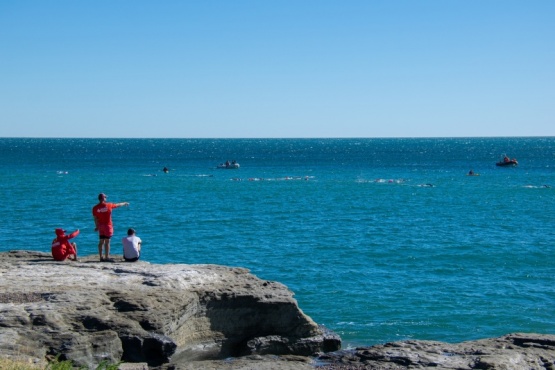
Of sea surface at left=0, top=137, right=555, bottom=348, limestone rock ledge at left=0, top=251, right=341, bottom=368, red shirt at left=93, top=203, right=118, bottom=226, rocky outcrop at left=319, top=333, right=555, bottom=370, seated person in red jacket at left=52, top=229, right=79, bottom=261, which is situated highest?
red shirt at left=93, top=203, right=118, bottom=226

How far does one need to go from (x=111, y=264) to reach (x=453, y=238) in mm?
23153

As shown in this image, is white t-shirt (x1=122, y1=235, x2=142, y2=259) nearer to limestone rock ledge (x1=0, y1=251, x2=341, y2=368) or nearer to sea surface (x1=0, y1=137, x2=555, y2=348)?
limestone rock ledge (x1=0, y1=251, x2=341, y2=368)

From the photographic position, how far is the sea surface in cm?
2214

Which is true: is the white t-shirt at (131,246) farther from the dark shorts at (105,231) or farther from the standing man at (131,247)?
the dark shorts at (105,231)

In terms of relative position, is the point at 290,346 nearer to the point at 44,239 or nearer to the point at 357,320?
the point at 357,320

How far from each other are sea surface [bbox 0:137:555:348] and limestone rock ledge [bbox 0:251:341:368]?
3.84 metres

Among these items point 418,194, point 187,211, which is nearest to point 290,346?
point 187,211

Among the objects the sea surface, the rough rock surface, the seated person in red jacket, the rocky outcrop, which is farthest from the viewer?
the sea surface

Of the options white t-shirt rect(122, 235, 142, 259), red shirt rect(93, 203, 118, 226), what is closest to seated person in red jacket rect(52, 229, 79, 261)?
red shirt rect(93, 203, 118, 226)

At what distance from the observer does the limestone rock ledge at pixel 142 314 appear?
506 inches

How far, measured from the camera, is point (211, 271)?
1667cm

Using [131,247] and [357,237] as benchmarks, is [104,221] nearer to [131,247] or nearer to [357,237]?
[131,247]

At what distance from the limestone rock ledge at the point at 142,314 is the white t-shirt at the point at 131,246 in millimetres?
365

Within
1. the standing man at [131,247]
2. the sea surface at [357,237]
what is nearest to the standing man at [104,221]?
the standing man at [131,247]
